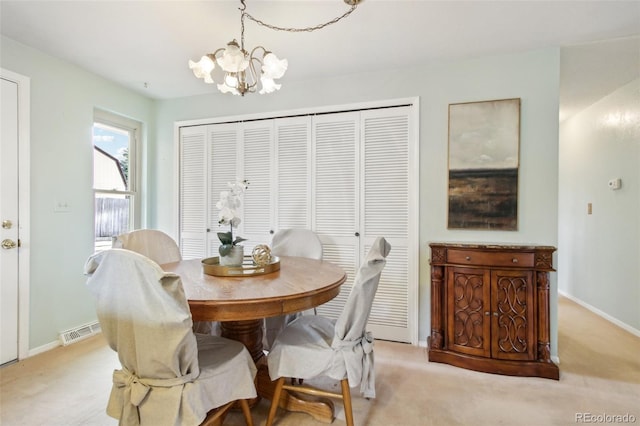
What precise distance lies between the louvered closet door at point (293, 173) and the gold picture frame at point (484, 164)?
1.29 metres

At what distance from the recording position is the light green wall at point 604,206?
3.02m

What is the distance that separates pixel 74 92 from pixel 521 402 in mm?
4164

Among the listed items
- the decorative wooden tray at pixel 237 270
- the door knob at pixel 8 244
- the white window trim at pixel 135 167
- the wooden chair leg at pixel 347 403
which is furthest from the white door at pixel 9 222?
the wooden chair leg at pixel 347 403

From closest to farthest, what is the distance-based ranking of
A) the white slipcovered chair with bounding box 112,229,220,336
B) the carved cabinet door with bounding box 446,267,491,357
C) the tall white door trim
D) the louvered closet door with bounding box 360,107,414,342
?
the white slipcovered chair with bounding box 112,229,220,336, the carved cabinet door with bounding box 446,267,491,357, the tall white door trim, the louvered closet door with bounding box 360,107,414,342

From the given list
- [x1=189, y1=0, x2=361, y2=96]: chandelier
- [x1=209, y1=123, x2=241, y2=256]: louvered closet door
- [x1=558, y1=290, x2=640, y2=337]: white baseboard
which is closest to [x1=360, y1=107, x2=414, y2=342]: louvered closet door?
[x1=189, y1=0, x2=361, y2=96]: chandelier

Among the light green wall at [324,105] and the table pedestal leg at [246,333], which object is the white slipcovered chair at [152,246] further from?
the light green wall at [324,105]

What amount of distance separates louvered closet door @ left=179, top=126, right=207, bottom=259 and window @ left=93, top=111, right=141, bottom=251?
1.74 ft

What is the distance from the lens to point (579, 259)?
3932mm

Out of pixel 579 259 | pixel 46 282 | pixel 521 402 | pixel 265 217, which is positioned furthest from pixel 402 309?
pixel 46 282

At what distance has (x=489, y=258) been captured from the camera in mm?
2293

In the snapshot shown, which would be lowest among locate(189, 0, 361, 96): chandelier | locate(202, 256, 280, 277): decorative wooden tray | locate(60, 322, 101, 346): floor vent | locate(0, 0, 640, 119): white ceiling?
locate(60, 322, 101, 346): floor vent

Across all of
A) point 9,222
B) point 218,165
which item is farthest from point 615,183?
point 9,222

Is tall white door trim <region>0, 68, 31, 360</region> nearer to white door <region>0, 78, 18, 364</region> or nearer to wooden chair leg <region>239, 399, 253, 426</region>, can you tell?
white door <region>0, 78, 18, 364</region>

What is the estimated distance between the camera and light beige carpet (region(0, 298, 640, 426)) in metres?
1.76
